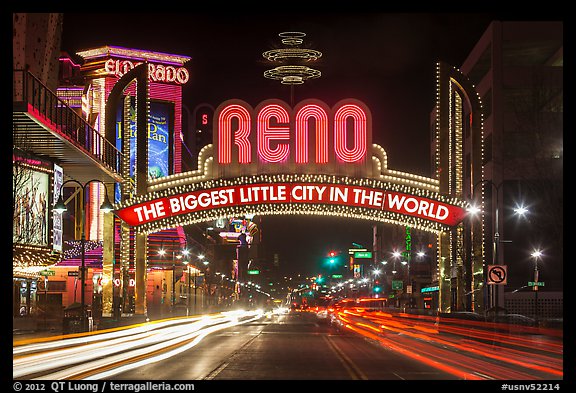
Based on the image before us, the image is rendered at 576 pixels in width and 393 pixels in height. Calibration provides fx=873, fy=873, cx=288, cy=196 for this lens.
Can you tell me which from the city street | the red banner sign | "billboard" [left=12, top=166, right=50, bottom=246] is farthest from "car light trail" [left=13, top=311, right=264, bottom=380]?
"billboard" [left=12, top=166, right=50, bottom=246]

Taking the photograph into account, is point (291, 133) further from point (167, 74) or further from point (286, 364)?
point (167, 74)

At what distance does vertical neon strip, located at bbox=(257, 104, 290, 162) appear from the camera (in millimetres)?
39875

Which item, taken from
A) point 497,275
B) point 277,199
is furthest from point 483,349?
point 277,199

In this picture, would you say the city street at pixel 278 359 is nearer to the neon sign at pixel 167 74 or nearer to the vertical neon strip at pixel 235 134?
the vertical neon strip at pixel 235 134

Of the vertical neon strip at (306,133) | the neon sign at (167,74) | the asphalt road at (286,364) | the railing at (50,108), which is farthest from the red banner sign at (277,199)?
the neon sign at (167,74)

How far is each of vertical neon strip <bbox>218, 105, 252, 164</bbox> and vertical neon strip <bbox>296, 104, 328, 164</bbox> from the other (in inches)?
90.7

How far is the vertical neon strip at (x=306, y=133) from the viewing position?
3988 centimetres

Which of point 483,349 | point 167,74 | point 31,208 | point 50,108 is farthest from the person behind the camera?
point 167,74

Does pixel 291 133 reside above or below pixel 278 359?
above

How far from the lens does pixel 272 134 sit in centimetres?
4028

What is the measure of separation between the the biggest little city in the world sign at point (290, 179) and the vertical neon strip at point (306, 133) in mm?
46

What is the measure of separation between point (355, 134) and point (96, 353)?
57.5 feet
